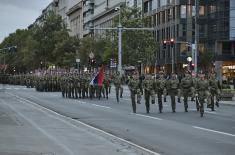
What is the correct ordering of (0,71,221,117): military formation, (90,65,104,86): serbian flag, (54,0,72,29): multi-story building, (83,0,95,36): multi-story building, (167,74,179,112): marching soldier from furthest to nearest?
(54,0,72,29): multi-story building → (83,0,95,36): multi-story building → (90,65,104,86): serbian flag → (167,74,179,112): marching soldier → (0,71,221,117): military formation

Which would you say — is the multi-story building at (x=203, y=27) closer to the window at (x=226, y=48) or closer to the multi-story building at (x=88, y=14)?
the window at (x=226, y=48)

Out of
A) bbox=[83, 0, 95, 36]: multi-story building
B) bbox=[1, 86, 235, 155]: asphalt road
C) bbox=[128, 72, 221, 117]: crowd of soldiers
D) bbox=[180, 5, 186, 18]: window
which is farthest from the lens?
bbox=[83, 0, 95, 36]: multi-story building

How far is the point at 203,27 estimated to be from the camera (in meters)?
101

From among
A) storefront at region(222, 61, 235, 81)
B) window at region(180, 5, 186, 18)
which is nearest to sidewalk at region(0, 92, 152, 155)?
storefront at region(222, 61, 235, 81)

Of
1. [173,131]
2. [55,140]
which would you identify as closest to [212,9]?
[173,131]

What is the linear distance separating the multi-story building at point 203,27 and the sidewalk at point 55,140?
7479cm

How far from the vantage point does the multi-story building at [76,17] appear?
527 feet

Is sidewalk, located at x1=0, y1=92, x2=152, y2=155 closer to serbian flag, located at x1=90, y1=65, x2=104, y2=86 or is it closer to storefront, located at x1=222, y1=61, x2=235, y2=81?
serbian flag, located at x1=90, y1=65, x2=104, y2=86

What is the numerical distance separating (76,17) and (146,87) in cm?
14183

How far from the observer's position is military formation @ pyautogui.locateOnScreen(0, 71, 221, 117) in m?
27.1

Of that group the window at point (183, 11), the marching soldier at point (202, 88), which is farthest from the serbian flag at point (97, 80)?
the window at point (183, 11)

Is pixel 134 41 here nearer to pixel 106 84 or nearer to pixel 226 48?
pixel 226 48

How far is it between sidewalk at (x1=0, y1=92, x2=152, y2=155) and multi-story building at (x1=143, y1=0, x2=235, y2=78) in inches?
2945

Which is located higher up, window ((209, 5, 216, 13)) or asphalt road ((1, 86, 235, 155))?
window ((209, 5, 216, 13))
